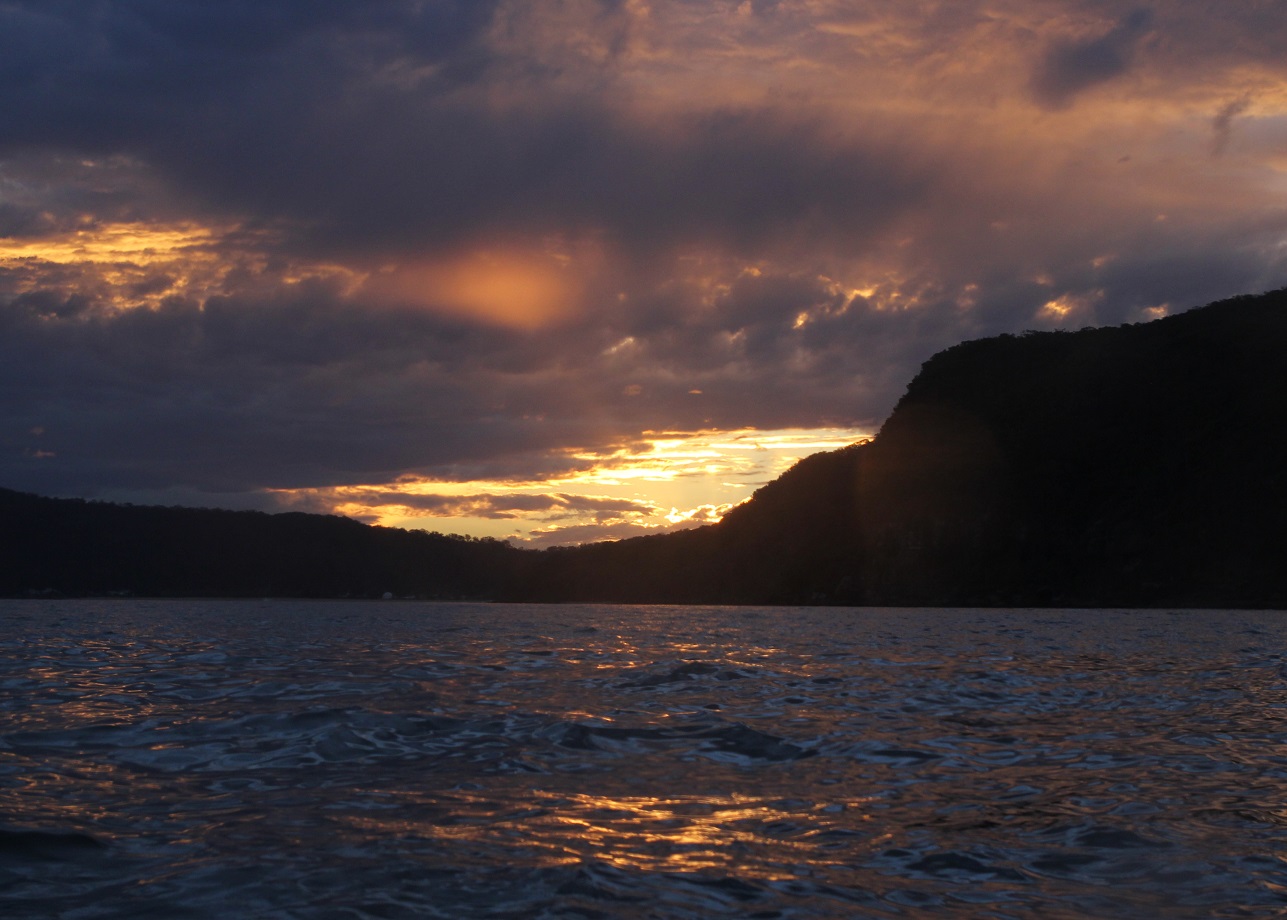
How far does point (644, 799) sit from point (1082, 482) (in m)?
170

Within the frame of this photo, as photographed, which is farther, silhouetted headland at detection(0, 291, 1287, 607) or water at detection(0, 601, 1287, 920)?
silhouetted headland at detection(0, 291, 1287, 607)

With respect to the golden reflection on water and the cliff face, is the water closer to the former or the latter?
the golden reflection on water

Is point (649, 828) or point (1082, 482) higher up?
point (1082, 482)

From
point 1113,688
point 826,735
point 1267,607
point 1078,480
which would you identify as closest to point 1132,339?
point 1078,480

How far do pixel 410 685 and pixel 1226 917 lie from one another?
2280cm

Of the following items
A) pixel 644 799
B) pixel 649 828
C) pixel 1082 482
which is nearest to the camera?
pixel 649 828

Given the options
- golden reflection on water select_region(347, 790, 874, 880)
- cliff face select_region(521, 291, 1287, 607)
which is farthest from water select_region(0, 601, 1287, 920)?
cliff face select_region(521, 291, 1287, 607)

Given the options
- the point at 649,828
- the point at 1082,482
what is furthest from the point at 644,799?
the point at 1082,482

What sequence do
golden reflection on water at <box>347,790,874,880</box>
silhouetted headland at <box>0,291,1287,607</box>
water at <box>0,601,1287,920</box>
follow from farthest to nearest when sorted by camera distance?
silhouetted headland at <box>0,291,1287,607</box> → golden reflection on water at <box>347,790,874,880</box> → water at <box>0,601,1287,920</box>

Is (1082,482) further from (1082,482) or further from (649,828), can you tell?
(649,828)

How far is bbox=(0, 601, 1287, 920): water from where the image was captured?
9.30m

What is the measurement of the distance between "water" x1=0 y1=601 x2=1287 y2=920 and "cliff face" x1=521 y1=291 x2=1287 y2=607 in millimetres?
134670

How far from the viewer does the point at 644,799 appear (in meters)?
13.4

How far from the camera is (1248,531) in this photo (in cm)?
14425
